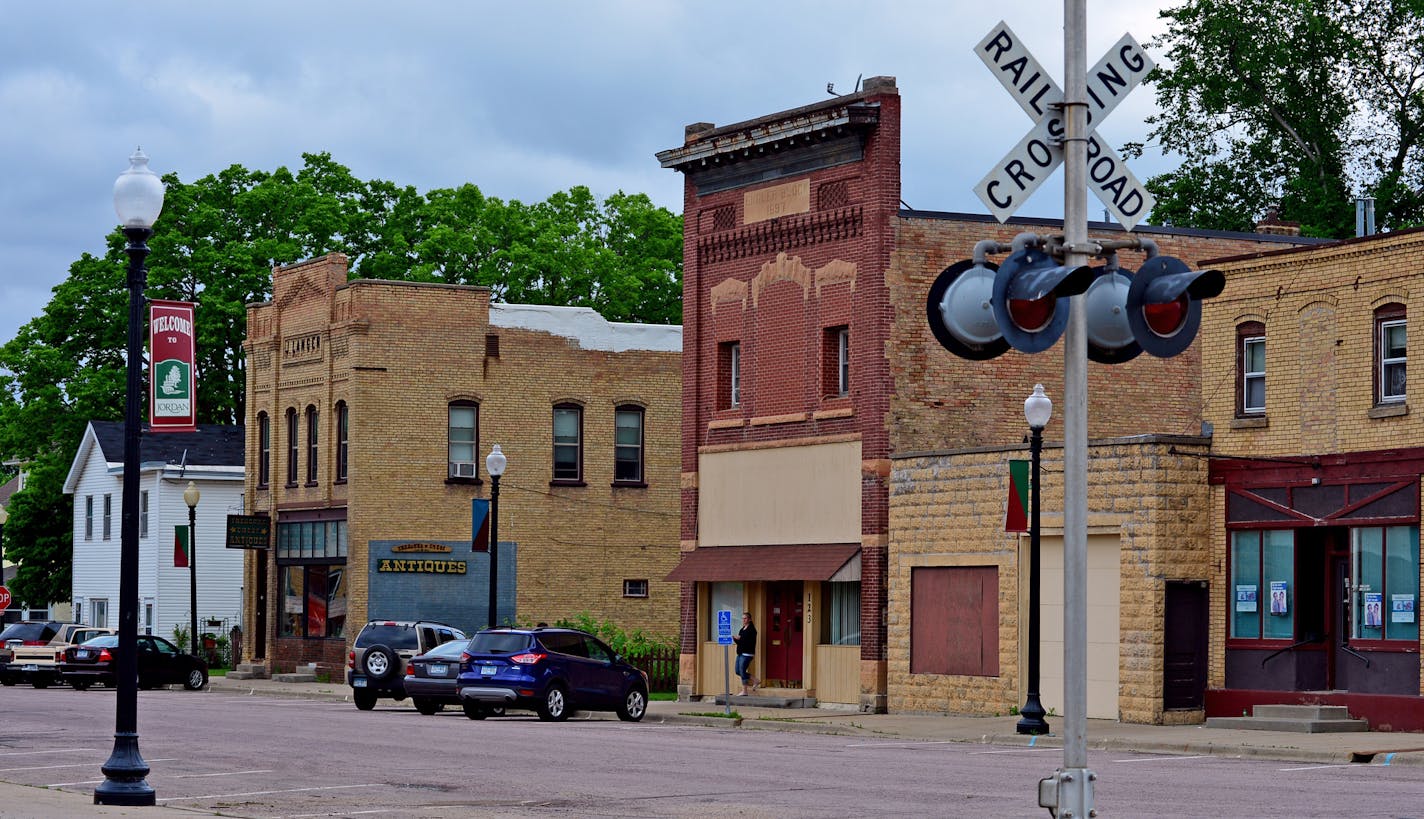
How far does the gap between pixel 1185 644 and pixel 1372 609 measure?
10.6ft

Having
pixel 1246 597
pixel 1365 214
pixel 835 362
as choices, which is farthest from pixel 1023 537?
pixel 1365 214

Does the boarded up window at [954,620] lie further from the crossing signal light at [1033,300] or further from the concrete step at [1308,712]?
the crossing signal light at [1033,300]

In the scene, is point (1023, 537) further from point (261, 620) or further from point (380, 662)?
point (261, 620)

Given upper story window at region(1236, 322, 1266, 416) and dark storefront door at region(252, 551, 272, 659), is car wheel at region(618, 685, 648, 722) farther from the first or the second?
dark storefront door at region(252, 551, 272, 659)

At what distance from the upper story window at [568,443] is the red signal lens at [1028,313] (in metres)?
43.7

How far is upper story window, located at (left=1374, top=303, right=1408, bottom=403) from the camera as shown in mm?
29875

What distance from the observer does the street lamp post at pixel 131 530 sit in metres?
16.8

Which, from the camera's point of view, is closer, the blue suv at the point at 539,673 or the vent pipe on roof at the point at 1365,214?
the blue suv at the point at 539,673

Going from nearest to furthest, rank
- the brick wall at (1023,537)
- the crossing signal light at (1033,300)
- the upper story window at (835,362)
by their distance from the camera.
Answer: the crossing signal light at (1033,300) → the brick wall at (1023,537) → the upper story window at (835,362)

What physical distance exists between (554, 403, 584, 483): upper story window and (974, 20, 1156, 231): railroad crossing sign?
141ft

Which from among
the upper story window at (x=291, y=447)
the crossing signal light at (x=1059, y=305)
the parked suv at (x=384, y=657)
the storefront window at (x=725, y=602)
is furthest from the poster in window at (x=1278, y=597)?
the upper story window at (x=291, y=447)

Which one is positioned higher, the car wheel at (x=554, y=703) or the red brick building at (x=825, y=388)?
the red brick building at (x=825, y=388)

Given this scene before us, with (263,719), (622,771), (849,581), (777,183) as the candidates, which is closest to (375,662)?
(263,719)

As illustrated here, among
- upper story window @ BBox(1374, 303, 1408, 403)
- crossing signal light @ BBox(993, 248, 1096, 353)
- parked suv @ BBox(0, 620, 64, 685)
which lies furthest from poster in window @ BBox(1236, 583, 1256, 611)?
parked suv @ BBox(0, 620, 64, 685)
